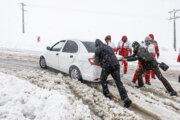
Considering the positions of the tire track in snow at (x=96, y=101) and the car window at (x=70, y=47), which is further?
the car window at (x=70, y=47)

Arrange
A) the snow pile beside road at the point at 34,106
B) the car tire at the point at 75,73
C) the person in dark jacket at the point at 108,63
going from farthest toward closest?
the car tire at the point at 75,73 → the person in dark jacket at the point at 108,63 → the snow pile beside road at the point at 34,106

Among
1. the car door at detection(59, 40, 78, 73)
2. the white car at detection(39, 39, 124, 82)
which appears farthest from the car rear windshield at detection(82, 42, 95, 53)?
the car door at detection(59, 40, 78, 73)

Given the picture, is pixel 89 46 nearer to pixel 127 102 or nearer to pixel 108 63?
pixel 108 63

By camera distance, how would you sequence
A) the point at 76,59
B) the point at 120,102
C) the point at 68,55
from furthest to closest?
the point at 68,55 → the point at 76,59 → the point at 120,102

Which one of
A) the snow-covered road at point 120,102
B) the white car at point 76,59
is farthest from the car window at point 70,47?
the snow-covered road at point 120,102

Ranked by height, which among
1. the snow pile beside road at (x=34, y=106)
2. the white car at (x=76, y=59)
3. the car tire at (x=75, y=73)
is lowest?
the snow pile beside road at (x=34, y=106)

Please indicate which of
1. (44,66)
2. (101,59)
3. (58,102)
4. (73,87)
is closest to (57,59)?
(44,66)

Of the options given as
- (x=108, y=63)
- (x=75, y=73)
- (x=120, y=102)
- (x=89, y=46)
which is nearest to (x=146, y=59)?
(x=108, y=63)

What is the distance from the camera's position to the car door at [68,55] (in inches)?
200

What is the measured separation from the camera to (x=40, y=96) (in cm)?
310

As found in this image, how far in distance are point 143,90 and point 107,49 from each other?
2077 mm

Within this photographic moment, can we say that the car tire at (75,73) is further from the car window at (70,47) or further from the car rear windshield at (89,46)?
the car rear windshield at (89,46)

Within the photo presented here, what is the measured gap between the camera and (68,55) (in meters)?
5.23

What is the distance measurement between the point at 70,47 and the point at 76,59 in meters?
0.71
